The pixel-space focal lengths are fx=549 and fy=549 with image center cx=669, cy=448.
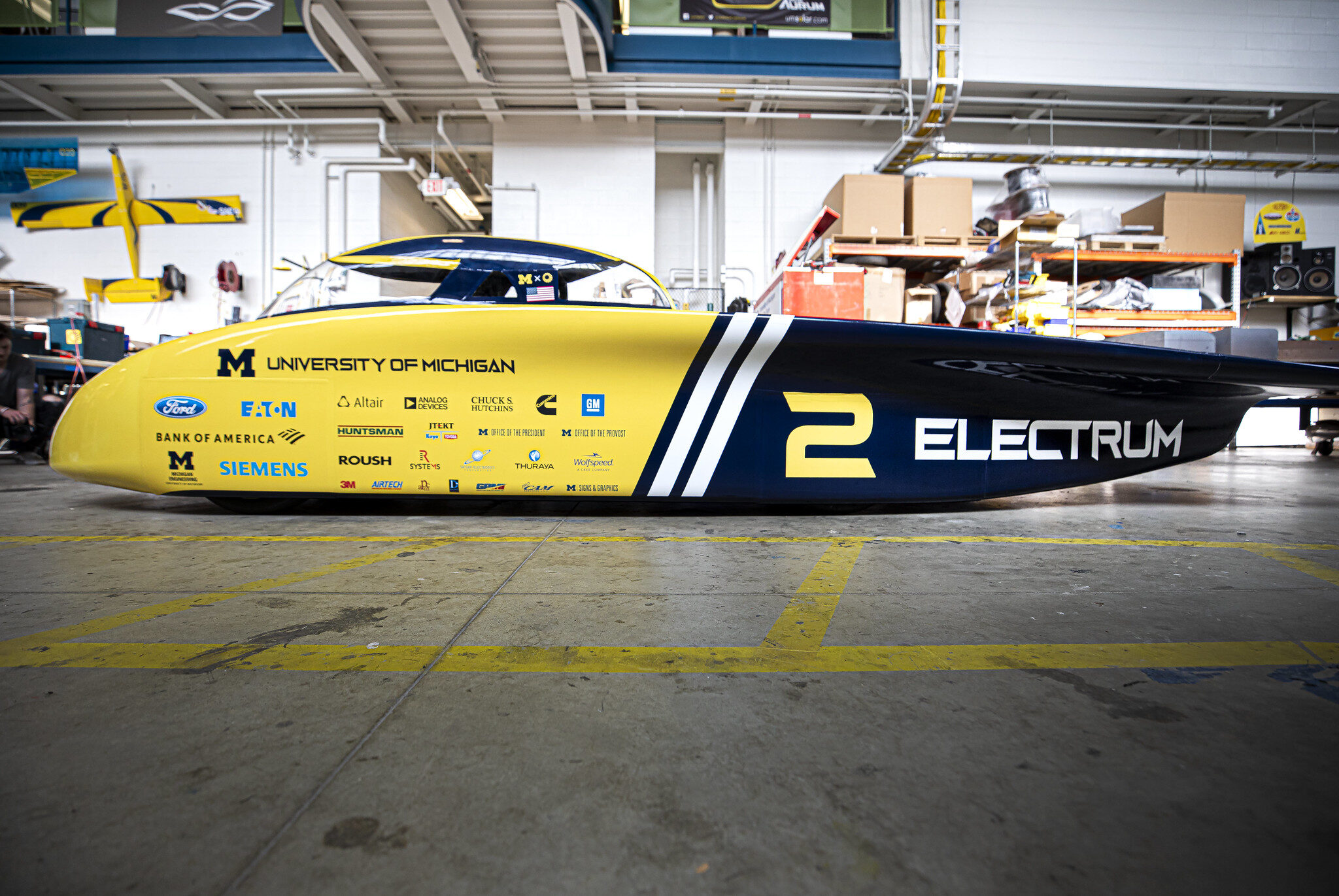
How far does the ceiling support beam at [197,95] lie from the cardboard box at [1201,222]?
12.7 meters

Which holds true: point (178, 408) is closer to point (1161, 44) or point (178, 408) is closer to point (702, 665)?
point (702, 665)

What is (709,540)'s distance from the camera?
2.10m

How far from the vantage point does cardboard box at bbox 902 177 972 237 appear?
6145 millimetres

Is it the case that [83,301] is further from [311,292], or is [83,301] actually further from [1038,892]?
[1038,892]

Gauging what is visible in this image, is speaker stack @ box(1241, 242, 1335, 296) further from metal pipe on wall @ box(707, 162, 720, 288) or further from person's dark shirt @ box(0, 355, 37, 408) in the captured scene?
person's dark shirt @ box(0, 355, 37, 408)

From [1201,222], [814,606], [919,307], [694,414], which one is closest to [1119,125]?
[1201,222]

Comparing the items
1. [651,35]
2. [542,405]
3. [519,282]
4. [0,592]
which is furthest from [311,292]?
[651,35]

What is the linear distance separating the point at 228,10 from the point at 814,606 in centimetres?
1008

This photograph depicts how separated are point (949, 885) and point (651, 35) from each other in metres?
8.47

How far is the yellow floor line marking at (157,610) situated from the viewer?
1.12 meters

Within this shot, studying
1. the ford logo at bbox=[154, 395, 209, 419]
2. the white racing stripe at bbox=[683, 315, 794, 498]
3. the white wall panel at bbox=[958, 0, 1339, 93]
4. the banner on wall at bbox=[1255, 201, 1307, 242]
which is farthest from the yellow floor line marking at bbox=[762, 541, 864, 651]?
the banner on wall at bbox=[1255, 201, 1307, 242]

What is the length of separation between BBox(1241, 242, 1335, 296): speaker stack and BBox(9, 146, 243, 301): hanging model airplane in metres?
14.5

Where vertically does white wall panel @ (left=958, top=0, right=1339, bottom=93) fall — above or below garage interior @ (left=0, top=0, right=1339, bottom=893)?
above

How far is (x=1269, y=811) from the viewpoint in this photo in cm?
65
